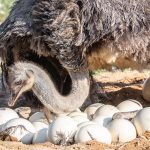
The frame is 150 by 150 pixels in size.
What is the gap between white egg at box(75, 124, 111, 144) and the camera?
3.93 m

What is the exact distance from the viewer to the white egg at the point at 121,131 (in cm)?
405

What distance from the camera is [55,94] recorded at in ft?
15.3

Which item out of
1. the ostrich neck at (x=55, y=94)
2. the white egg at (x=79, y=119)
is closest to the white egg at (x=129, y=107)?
the ostrich neck at (x=55, y=94)

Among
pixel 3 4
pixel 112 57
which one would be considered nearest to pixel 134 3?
pixel 112 57

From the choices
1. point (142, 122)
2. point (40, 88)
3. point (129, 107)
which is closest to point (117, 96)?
point (129, 107)

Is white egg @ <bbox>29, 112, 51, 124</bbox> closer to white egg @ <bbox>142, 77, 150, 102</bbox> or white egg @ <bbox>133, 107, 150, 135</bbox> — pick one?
white egg @ <bbox>133, 107, 150, 135</bbox>

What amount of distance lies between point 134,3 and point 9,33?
0.95 meters

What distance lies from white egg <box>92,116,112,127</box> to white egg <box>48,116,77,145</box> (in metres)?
0.26

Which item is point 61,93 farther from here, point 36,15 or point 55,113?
point 36,15

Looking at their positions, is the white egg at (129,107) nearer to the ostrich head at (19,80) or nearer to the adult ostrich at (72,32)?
the adult ostrich at (72,32)

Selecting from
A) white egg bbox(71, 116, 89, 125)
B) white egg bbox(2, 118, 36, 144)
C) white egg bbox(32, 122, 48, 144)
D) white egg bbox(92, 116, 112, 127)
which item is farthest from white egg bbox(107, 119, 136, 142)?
white egg bbox(2, 118, 36, 144)

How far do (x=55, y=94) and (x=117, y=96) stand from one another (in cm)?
127

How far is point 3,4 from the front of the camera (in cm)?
1016

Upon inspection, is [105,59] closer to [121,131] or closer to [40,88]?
[40,88]
